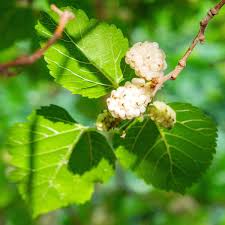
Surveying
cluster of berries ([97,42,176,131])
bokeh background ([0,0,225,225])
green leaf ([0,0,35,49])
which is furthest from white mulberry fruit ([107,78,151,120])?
bokeh background ([0,0,225,225])

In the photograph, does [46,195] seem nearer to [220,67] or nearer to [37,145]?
[37,145]

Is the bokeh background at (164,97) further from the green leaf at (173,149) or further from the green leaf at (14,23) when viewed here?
the green leaf at (173,149)

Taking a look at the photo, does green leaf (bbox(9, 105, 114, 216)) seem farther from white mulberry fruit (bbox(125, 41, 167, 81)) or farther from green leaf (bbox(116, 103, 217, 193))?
white mulberry fruit (bbox(125, 41, 167, 81))

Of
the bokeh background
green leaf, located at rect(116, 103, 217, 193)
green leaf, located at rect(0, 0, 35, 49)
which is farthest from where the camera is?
the bokeh background

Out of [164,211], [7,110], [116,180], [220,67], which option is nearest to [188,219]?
[164,211]

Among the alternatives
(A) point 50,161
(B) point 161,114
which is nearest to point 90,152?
(A) point 50,161
